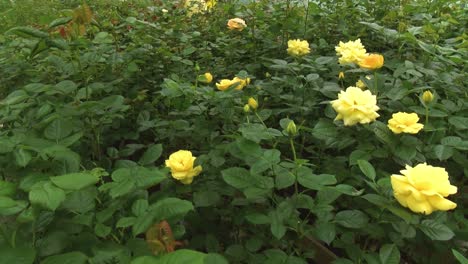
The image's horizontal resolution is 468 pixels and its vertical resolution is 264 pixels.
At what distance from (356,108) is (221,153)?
0.36 meters

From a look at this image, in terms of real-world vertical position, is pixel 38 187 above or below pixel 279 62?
above

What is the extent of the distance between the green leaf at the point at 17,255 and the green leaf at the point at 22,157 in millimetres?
241

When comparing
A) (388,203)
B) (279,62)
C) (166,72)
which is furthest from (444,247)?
(166,72)

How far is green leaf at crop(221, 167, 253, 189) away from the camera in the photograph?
92 cm

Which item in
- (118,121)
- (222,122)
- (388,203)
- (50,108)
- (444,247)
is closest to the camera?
(388,203)

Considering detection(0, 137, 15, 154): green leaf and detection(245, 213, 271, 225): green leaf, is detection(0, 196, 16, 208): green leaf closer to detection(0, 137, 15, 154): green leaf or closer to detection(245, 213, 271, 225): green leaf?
detection(0, 137, 15, 154): green leaf

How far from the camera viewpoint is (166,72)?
176 cm

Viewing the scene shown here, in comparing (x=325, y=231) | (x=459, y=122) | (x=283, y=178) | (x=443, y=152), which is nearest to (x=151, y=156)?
(x=283, y=178)

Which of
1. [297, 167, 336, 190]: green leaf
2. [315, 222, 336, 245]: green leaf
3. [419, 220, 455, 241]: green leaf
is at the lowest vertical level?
[315, 222, 336, 245]: green leaf

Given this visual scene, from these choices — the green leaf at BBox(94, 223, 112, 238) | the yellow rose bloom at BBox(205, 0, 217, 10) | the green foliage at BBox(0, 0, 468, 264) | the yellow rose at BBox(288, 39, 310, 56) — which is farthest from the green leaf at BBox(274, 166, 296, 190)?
the yellow rose bloom at BBox(205, 0, 217, 10)

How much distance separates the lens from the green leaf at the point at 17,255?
1.96 feet

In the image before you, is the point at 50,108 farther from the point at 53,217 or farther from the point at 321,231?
the point at 321,231

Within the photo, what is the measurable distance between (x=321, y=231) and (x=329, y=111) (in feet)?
1.42

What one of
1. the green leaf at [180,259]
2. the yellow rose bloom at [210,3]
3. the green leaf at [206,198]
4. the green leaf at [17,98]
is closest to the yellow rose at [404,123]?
the green leaf at [206,198]
